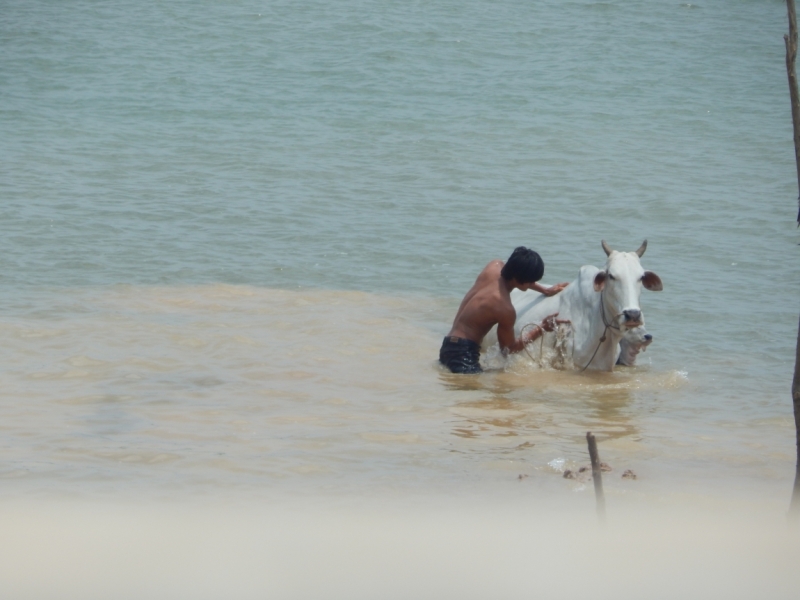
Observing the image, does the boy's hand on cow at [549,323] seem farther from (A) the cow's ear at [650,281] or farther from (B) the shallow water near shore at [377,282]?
(A) the cow's ear at [650,281]

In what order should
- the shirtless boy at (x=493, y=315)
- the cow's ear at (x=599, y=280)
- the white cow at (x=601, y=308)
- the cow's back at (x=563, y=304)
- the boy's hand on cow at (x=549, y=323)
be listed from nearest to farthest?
the white cow at (x=601, y=308)
the cow's ear at (x=599, y=280)
the shirtless boy at (x=493, y=315)
the cow's back at (x=563, y=304)
the boy's hand on cow at (x=549, y=323)

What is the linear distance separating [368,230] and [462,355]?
18.0ft

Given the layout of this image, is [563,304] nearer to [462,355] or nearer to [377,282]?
[462,355]

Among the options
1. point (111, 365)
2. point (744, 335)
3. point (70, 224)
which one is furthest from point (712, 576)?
point (70, 224)

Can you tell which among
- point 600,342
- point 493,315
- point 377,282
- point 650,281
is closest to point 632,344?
point 600,342

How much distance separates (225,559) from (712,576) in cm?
129

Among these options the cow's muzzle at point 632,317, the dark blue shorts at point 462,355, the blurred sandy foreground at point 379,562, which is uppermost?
the cow's muzzle at point 632,317

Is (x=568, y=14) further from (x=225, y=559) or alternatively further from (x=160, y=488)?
(x=225, y=559)

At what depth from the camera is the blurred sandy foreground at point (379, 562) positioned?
112 inches

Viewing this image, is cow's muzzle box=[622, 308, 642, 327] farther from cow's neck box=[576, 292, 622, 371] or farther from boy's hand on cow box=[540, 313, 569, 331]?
boy's hand on cow box=[540, 313, 569, 331]

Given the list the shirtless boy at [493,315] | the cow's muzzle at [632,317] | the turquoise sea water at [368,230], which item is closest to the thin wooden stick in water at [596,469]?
the turquoise sea water at [368,230]

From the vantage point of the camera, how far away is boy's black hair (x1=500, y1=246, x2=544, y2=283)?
789 centimetres

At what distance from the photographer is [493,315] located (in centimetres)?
816

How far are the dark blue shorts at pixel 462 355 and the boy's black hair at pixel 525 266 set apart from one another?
26.6 inches
